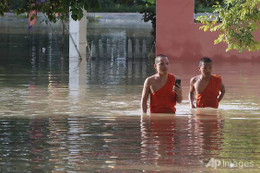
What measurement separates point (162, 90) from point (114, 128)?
108 cm

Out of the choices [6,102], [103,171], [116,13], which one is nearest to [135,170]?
[103,171]

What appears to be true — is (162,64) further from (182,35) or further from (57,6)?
(182,35)

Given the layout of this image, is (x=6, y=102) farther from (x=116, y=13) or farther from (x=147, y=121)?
(x=116, y=13)

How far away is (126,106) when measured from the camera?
14.6 metres

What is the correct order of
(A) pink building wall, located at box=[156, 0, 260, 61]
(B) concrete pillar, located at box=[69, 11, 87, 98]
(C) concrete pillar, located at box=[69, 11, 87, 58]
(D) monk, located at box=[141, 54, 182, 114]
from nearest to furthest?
1. (D) monk, located at box=[141, 54, 182, 114]
2. (B) concrete pillar, located at box=[69, 11, 87, 98]
3. (A) pink building wall, located at box=[156, 0, 260, 61]
4. (C) concrete pillar, located at box=[69, 11, 87, 58]

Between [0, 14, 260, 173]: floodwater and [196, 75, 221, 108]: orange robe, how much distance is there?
5.7 inches

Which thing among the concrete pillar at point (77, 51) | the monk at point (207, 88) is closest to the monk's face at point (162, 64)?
the monk at point (207, 88)

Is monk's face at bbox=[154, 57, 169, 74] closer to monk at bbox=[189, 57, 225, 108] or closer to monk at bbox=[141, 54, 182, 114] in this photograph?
monk at bbox=[141, 54, 182, 114]

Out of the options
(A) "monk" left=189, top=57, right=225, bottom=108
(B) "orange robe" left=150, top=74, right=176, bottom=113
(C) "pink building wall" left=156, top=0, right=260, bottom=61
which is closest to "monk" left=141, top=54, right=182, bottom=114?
(B) "orange robe" left=150, top=74, right=176, bottom=113

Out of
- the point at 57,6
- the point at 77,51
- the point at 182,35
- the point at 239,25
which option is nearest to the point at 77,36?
the point at 77,51

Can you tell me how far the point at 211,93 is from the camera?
12.7 m

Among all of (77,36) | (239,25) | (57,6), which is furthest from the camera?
(77,36)

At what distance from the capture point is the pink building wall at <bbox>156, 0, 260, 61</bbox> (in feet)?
88.7

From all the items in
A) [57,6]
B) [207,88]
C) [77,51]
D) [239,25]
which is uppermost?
[57,6]
